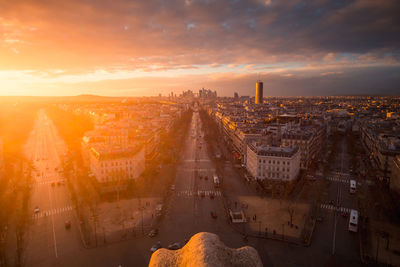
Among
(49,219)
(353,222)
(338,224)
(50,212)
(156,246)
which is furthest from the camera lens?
(50,212)

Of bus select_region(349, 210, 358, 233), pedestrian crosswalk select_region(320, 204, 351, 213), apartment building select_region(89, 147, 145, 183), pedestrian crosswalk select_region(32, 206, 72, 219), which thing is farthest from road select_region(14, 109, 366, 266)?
apartment building select_region(89, 147, 145, 183)

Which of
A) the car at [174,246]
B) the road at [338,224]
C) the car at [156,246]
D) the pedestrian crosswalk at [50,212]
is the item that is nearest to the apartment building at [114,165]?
the pedestrian crosswalk at [50,212]

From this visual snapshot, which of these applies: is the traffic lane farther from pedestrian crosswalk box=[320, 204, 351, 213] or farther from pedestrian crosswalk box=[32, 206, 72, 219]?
pedestrian crosswalk box=[320, 204, 351, 213]

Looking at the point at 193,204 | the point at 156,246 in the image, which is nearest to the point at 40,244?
the point at 156,246

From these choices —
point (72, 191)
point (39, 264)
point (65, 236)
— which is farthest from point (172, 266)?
point (72, 191)

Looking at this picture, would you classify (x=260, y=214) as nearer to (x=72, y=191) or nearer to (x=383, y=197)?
(x=383, y=197)

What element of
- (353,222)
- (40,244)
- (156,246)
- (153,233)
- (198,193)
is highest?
(353,222)

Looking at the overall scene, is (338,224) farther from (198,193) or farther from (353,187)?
(198,193)
